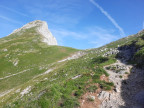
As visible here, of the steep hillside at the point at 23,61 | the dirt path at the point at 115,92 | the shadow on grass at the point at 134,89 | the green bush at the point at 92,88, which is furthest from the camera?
the steep hillside at the point at 23,61

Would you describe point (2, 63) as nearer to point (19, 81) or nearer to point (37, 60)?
point (37, 60)

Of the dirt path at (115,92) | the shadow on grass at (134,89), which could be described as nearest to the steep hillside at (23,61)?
the dirt path at (115,92)

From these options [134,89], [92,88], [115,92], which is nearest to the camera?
[115,92]

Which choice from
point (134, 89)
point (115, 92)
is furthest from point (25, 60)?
point (134, 89)

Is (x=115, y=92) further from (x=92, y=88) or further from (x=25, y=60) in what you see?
(x=25, y=60)

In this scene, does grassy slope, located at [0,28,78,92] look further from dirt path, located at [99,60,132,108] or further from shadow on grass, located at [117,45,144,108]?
shadow on grass, located at [117,45,144,108]

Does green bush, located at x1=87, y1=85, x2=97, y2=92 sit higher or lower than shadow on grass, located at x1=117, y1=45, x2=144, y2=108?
higher

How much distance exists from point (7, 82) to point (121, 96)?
4413 cm

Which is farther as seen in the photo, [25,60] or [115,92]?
[25,60]

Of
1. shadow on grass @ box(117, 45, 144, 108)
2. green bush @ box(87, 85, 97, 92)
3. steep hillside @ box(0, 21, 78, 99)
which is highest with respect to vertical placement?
steep hillside @ box(0, 21, 78, 99)

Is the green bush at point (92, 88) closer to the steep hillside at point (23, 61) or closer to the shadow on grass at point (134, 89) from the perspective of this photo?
the shadow on grass at point (134, 89)

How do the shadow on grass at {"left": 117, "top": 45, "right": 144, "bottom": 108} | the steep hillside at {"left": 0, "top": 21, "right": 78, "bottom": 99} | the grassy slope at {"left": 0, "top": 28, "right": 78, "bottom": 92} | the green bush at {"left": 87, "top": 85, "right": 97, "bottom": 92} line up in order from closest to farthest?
the shadow on grass at {"left": 117, "top": 45, "right": 144, "bottom": 108}
the green bush at {"left": 87, "top": 85, "right": 97, "bottom": 92}
the grassy slope at {"left": 0, "top": 28, "right": 78, "bottom": 92}
the steep hillside at {"left": 0, "top": 21, "right": 78, "bottom": 99}

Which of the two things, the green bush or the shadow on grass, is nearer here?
the shadow on grass

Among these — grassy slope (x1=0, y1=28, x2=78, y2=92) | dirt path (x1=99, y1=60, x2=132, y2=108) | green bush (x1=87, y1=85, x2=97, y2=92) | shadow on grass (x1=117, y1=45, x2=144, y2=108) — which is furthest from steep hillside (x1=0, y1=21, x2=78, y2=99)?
shadow on grass (x1=117, y1=45, x2=144, y2=108)
